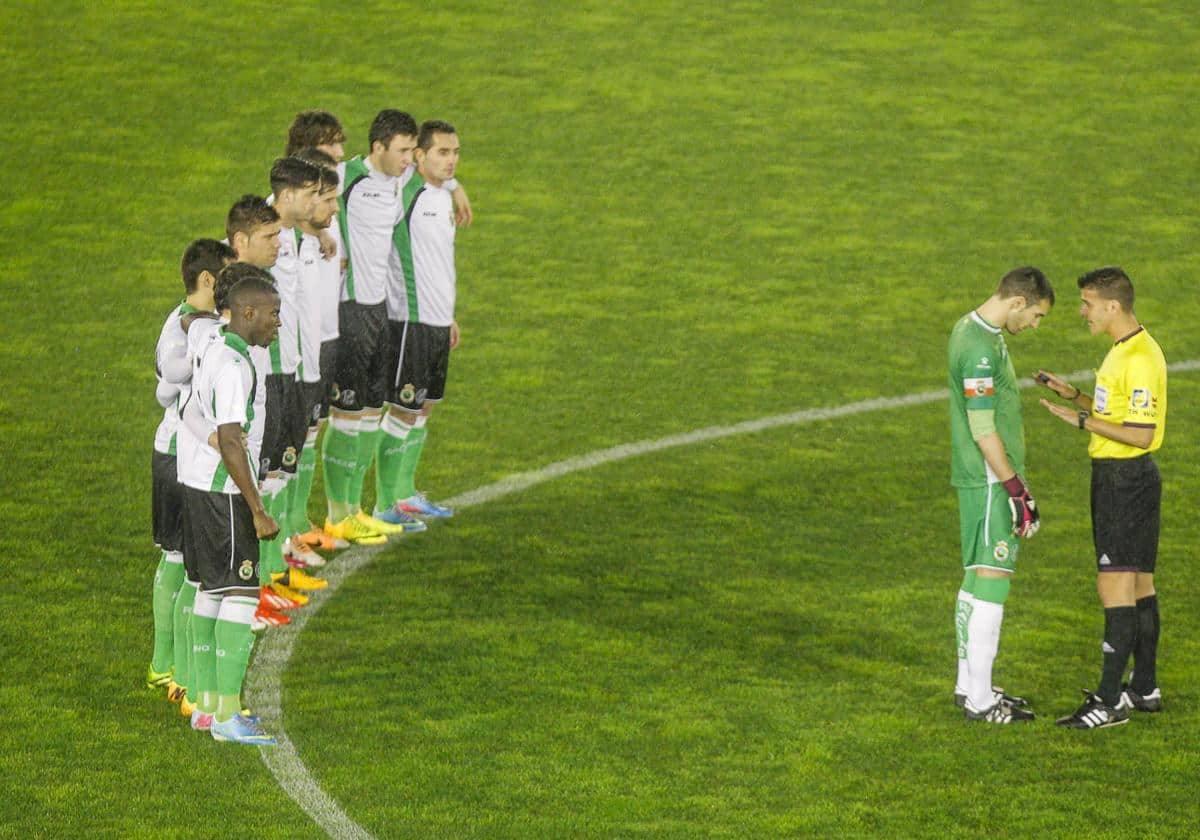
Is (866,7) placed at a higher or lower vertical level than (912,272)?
higher

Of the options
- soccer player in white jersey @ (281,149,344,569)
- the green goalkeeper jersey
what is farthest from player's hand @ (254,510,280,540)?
the green goalkeeper jersey

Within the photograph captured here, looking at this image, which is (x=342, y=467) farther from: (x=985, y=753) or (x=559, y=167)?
(x=559, y=167)

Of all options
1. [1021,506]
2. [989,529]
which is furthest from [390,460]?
[1021,506]

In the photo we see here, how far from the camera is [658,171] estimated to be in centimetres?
1839

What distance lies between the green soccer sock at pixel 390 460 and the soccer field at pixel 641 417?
1.46 ft

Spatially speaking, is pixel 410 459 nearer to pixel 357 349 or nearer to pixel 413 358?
pixel 413 358

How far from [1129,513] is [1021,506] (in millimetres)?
536

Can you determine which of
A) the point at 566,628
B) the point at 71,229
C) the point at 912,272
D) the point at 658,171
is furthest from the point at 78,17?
the point at 566,628

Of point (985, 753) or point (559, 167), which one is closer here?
point (985, 753)

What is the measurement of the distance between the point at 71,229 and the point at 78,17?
5.52 meters

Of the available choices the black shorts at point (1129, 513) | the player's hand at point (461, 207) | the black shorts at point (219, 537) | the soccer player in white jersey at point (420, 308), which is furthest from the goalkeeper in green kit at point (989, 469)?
the player's hand at point (461, 207)

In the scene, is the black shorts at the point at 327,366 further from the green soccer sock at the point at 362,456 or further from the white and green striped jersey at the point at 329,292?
the green soccer sock at the point at 362,456

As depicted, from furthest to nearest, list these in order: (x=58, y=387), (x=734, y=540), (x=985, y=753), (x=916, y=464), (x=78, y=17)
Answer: (x=78, y=17) < (x=58, y=387) < (x=916, y=464) < (x=734, y=540) < (x=985, y=753)

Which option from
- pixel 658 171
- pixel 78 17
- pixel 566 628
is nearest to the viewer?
pixel 566 628
